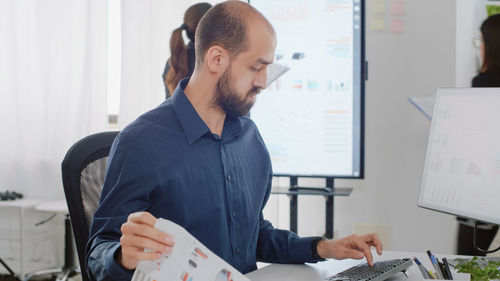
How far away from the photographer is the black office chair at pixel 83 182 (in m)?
1.26

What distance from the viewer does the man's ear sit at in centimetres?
132

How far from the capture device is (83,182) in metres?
1.29

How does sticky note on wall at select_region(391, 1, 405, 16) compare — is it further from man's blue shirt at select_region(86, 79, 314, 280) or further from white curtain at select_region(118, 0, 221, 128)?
man's blue shirt at select_region(86, 79, 314, 280)

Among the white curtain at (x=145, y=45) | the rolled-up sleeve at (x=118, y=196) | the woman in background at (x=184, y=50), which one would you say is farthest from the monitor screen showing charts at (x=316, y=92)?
the rolled-up sleeve at (x=118, y=196)

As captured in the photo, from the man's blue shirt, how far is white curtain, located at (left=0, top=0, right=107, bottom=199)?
2383mm

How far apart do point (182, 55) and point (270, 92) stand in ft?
1.49

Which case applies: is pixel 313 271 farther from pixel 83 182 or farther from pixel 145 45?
pixel 145 45

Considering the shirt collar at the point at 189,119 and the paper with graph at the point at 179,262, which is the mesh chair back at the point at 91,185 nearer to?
the shirt collar at the point at 189,119

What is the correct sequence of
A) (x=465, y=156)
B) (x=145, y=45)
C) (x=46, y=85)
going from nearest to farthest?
1. (x=465, y=156)
2. (x=145, y=45)
3. (x=46, y=85)

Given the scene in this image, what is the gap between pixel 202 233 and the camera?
1264mm

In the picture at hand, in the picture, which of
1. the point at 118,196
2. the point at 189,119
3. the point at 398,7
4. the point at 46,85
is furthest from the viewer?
the point at 46,85

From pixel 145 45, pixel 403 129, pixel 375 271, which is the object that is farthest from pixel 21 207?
pixel 375 271

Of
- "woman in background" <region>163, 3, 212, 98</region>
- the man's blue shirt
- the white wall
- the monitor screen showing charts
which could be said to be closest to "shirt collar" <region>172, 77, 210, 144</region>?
the man's blue shirt

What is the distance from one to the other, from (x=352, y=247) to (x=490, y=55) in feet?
5.73
